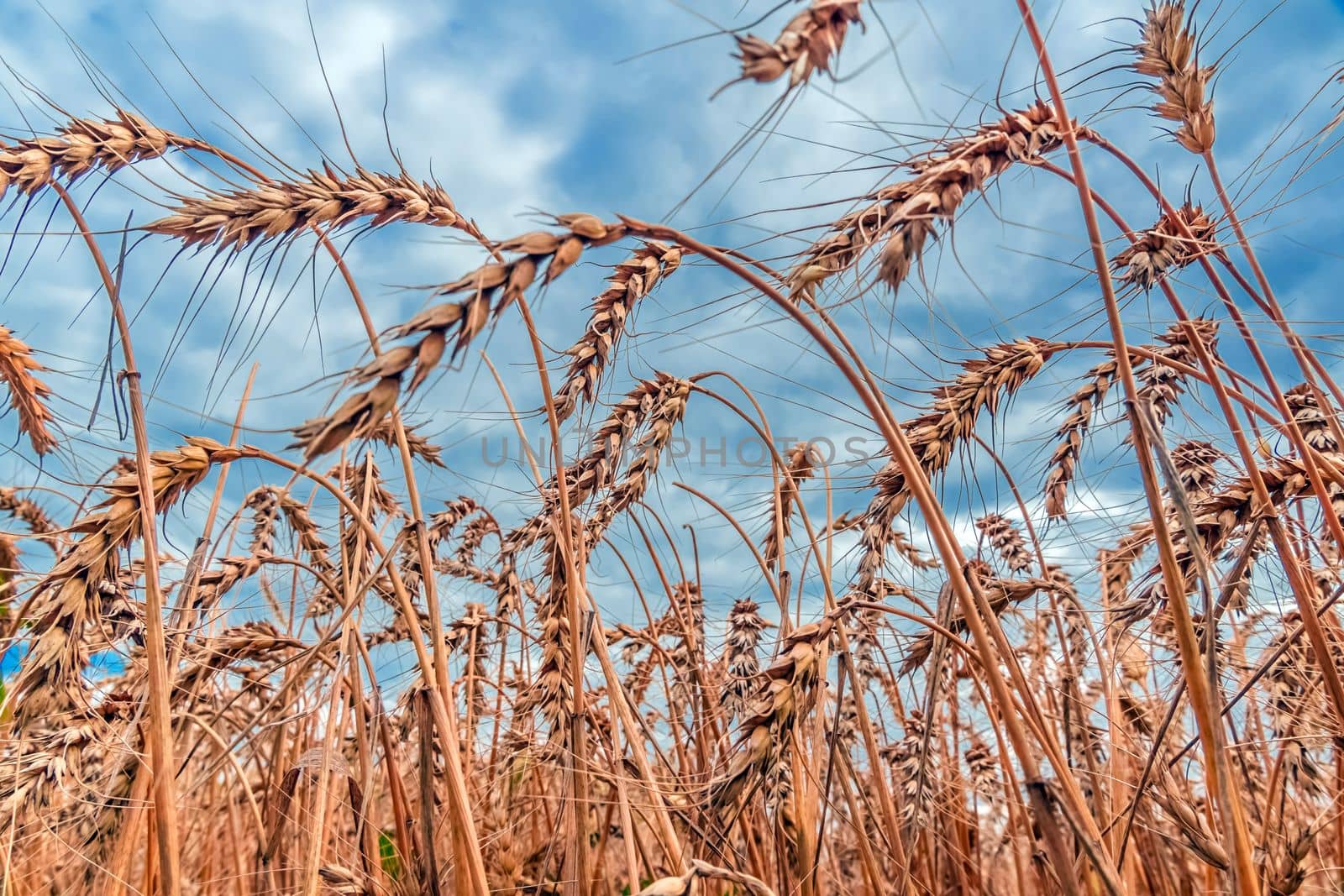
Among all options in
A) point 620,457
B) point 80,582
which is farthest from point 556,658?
point 80,582

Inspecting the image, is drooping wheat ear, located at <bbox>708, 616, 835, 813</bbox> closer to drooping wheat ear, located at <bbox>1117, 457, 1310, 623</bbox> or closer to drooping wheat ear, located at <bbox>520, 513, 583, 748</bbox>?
drooping wheat ear, located at <bbox>520, 513, 583, 748</bbox>

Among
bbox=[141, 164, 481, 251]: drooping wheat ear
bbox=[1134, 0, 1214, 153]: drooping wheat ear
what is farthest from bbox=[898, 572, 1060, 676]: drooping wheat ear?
bbox=[141, 164, 481, 251]: drooping wheat ear

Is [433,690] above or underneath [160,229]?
underneath

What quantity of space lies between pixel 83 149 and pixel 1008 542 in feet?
12.1

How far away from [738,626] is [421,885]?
150cm

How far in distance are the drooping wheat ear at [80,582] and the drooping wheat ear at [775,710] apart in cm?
138

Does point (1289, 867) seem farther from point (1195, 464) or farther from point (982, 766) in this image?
point (982, 766)

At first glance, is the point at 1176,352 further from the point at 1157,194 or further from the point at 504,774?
the point at 504,774

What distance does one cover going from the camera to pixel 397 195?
227cm

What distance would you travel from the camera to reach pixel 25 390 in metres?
3.67

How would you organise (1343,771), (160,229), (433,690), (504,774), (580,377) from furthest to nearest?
(1343,771), (504,774), (580,377), (160,229), (433,690)

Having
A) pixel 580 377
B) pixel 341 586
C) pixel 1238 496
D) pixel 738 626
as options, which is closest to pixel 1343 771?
pixel 1238 496

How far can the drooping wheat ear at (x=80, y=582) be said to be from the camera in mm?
1948

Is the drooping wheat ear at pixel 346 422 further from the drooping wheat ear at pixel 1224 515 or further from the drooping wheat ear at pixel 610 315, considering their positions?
the drooping wheat ear at pixel 1224 515
